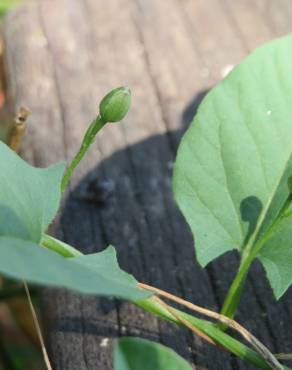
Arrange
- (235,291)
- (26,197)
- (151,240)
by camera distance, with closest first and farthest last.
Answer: (26,197)
(235,291)
(151,240)

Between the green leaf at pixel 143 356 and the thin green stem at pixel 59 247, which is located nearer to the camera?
the green leaf at pixel 143 356

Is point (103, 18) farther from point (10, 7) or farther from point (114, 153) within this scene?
point (114, 153)

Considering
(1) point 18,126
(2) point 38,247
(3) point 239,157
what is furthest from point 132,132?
(2) point 38,247

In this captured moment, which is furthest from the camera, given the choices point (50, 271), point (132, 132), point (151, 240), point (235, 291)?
point (132, 132)

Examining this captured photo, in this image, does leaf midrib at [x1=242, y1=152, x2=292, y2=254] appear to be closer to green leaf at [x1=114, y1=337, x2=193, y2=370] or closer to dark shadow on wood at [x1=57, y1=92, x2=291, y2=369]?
dark shadow on wood at [x1=57, y1=92, x2=291, y2=369]

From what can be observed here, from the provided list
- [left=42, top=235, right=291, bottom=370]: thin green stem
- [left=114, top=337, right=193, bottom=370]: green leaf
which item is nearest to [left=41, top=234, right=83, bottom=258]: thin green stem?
[left=42, top=235, right=291, bottom=370]: thin green stem

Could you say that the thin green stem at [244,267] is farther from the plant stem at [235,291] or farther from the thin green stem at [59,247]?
the thin green stem at [59,247]

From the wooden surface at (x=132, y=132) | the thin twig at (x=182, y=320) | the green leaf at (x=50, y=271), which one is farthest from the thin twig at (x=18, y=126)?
the green leaf at (x=50, y=271)

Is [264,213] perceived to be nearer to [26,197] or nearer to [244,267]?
[244,267]
